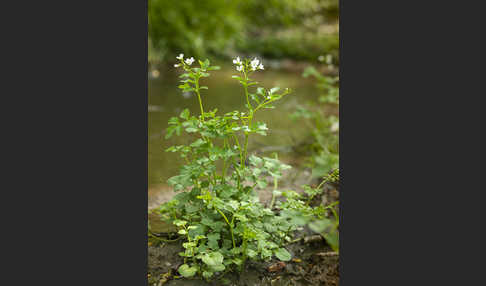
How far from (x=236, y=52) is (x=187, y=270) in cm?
558

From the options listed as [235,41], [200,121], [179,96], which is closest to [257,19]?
[235,41]

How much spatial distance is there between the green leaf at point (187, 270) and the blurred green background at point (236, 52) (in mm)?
551

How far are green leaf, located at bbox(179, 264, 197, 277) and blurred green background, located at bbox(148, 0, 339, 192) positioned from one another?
1.81 ft

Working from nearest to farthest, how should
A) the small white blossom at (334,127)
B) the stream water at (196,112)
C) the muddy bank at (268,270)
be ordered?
the muddy bank at (268,270)
the stream water at (196,112)
the small white blossom at (334,127)

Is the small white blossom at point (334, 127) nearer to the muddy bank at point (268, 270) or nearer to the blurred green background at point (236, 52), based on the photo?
the blurred green background at point (236, 52)

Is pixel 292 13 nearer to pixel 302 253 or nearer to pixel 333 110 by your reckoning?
pixel 333 110

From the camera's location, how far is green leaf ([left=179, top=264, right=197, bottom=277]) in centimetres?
121

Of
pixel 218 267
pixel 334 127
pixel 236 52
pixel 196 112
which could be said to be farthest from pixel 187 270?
pixel 236 52

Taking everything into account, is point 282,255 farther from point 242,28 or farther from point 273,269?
point 242,28

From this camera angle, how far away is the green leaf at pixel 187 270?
1.21 m

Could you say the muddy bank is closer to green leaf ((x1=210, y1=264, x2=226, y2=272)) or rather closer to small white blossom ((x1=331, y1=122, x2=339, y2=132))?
green leaf ((x1=210, y1=264, x2=226, y2=272))

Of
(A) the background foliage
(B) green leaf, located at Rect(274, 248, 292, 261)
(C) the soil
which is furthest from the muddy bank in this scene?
(A) the background foliage

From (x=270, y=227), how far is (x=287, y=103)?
7.79ft

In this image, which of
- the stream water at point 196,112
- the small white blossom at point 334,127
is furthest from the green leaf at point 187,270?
the small white blossom at point 334,127
